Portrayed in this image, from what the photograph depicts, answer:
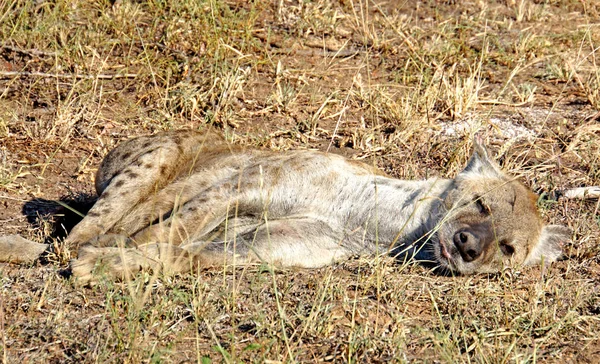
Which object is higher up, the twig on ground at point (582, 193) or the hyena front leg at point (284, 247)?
the hyena front leg at point (284, 247)

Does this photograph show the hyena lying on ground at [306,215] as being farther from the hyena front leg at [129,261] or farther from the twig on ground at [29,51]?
the twig on ground at [29,51]

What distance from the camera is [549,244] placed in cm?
436

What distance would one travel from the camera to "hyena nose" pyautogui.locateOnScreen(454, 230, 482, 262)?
158 inches

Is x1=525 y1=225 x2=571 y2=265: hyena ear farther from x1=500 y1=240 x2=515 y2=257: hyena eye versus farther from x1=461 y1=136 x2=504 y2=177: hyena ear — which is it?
x1=461 y1=136 x2=504 y2=177: hyena ear

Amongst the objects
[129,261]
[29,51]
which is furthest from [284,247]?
[29,51]

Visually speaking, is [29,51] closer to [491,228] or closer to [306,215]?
[306,215]

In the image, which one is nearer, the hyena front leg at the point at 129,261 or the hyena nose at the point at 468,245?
the hyena front leg at the point at 129,261

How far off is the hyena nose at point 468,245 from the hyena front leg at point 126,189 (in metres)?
1.55

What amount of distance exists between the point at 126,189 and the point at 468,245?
68.1 inches

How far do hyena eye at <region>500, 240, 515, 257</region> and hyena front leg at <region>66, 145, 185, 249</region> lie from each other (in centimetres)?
174

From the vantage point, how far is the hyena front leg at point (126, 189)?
4.32 meters

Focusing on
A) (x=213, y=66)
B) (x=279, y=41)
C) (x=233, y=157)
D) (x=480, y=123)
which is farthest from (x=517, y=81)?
(x=233, y=157)

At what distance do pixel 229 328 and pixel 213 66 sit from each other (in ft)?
10.2

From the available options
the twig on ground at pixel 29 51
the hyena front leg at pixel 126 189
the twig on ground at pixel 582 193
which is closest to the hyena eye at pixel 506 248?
the twig on ground at pixel 582 193
